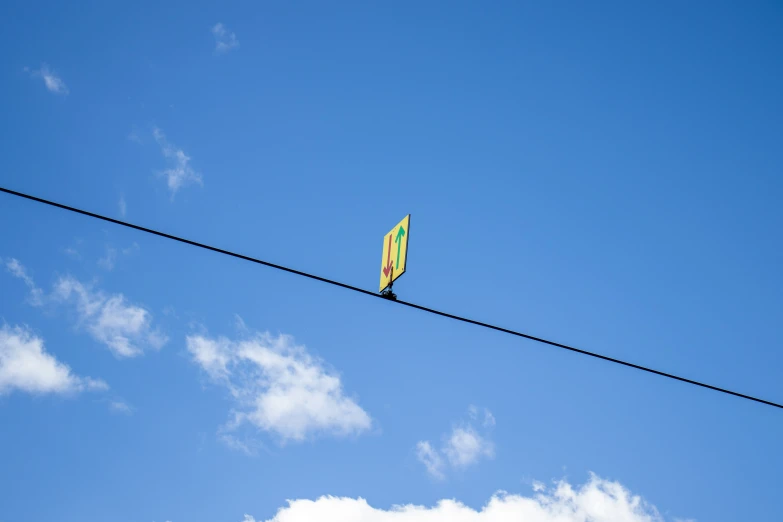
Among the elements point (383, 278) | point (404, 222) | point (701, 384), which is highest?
point (404, 222)

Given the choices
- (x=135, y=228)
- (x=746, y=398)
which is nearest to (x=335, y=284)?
(x=135, y=228)

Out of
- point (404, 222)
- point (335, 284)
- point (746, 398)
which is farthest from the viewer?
point (404, 222)

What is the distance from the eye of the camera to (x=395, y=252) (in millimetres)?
14305

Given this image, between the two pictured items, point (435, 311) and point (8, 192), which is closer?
point (8, 192)

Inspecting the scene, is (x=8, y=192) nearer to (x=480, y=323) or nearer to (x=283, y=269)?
(x=283, y=269)

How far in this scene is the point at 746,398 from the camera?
1345 centimetres

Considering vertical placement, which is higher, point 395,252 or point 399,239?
point 399,239

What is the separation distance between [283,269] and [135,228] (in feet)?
7.82

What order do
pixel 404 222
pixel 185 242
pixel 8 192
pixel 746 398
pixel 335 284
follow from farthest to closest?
pixel 404 222 → pixel 746 398 → pixel 335 284 → pixel 185 242 → pixel 8 192

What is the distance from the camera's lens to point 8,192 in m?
10.6

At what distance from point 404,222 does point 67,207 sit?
634 centimetres

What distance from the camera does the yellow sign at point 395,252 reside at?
13945 mm

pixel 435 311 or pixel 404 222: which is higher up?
pixel 404 222

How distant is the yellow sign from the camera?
1395 cm
